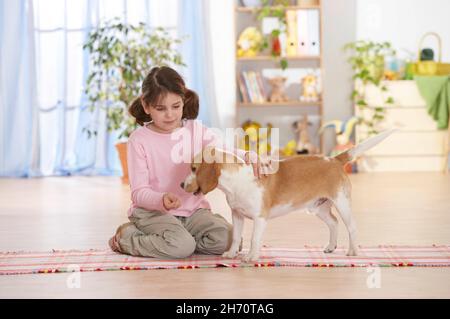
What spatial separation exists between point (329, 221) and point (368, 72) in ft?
11.2

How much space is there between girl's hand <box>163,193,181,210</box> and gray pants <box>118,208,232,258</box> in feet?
0.37

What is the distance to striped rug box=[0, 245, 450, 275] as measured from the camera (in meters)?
2.33

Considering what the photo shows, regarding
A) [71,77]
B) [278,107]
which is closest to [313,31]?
[278,107]

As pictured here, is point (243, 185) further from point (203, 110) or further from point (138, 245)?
point (203, 110)

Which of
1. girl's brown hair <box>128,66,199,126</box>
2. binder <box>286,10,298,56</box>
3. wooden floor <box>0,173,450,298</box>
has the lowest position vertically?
wooden floor <box>0,173,450,298</box>

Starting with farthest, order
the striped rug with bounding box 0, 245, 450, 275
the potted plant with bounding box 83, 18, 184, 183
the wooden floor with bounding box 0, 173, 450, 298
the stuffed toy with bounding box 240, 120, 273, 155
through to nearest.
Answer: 1. the stuffed toy with bounding box 240, 120, 273, 155
2. the potted plant with bounding box 83, 18, 184, 183
3. the striped rug with bounding box 0, 245, 450, 275
4. the wooden floor with bounding box 0, 173, 450, 298

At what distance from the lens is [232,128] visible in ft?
19.7

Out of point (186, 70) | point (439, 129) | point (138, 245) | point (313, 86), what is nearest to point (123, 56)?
point (186, 70)

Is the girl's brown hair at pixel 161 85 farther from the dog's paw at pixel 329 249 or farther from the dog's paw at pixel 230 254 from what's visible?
the dog's paw at pixel 329 249

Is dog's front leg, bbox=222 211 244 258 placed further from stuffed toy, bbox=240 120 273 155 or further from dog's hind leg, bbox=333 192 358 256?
stuffed toy, bbox=240 120 273 155

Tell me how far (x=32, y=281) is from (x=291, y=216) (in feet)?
5.32

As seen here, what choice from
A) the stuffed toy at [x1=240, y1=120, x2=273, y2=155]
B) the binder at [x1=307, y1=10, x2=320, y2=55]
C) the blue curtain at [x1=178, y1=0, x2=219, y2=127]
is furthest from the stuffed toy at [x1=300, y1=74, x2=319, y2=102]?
the blue curtain at [x1=178, y1=0, x2=219, y2=127]

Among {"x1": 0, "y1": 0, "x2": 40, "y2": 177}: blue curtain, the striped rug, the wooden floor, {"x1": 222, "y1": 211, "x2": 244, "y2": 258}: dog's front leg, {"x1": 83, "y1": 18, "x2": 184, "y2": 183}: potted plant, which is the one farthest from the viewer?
{"x1": 0, "y1": 0, "x2": 40, "y2": 177}: blue curtain
